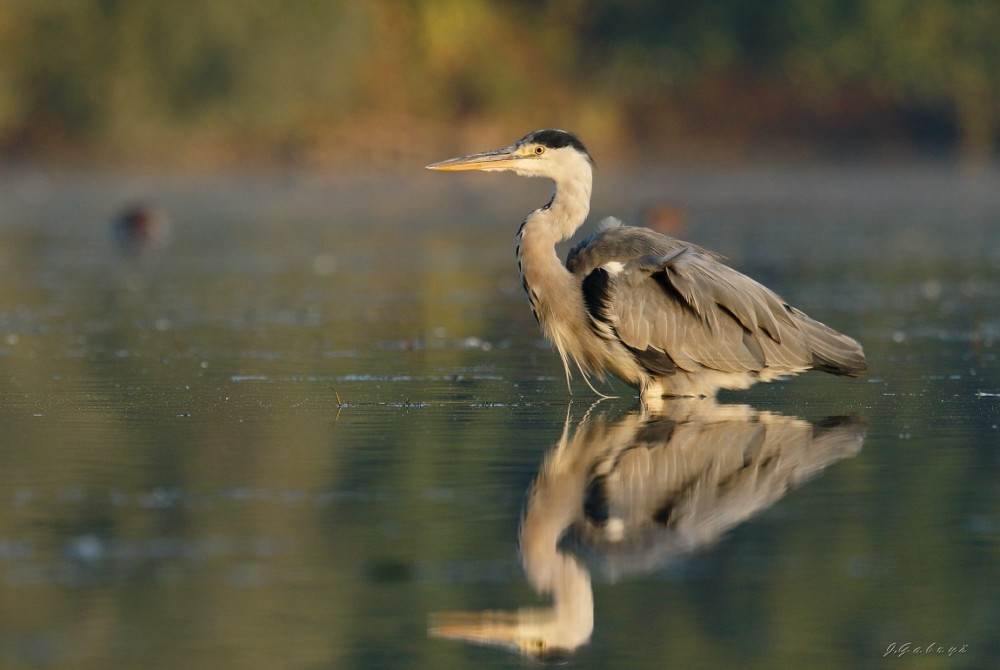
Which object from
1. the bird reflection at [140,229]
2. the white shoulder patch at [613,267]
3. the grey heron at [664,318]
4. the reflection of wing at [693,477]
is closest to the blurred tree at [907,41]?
the bird reflection at [140,229]

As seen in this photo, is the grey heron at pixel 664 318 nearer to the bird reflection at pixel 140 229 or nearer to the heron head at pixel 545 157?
the heron head at pixel 545 157

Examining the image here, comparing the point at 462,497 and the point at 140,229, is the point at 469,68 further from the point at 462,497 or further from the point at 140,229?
the point at 462,497

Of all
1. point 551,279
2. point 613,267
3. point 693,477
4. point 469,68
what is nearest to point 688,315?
point 613,267

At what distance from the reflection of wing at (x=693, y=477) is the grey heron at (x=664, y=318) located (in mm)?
484

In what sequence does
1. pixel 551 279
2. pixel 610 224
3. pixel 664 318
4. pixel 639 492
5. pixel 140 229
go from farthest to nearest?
pixel 140 229, pixel 610 224, pixel 551 279, pixel 664 318, pixel 639 492

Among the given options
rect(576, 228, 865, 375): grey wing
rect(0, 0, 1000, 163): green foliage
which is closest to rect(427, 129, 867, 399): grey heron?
rect(576, 228, 865, 375): grey wing

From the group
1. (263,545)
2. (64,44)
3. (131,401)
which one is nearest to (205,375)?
(131,401)

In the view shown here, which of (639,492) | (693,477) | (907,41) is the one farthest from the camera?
(907,41)

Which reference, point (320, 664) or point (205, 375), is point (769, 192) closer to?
point (205, 375)

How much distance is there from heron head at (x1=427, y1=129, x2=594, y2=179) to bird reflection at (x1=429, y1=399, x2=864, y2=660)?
131cm

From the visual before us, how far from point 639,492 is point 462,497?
23.1 inches

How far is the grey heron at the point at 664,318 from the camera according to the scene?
898 centimetres

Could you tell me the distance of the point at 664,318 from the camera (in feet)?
29.5

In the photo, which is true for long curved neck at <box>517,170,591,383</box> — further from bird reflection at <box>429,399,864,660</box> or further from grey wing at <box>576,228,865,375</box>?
bird reflection at <box>429,399,864,660</box>
